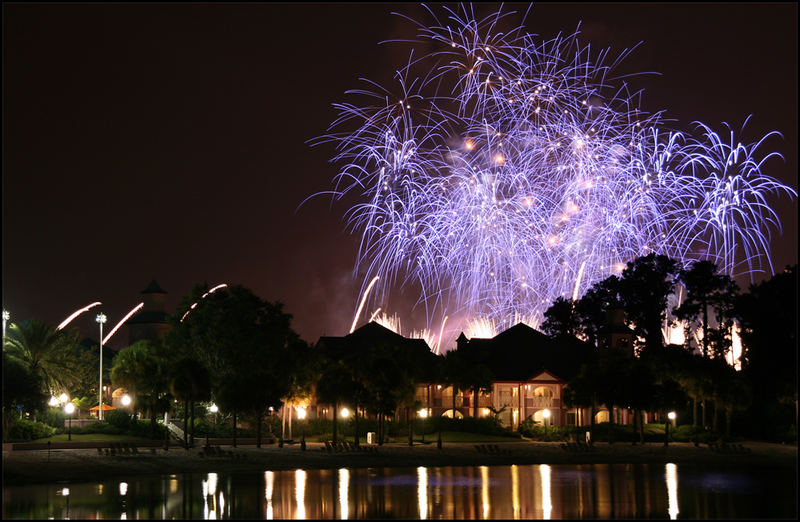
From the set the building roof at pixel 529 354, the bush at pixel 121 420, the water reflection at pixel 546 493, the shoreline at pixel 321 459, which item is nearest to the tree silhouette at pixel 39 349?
the bush at pixel 121 420

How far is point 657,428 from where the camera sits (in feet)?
250

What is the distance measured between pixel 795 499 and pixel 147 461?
29.9 meters

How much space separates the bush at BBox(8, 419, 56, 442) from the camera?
185ft

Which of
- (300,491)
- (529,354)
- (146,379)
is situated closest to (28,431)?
(146,379)

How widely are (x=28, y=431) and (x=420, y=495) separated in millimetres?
32440

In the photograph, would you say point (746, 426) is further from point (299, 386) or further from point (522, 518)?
point (522, 518)

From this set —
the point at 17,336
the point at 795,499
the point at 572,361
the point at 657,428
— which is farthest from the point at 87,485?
the point at 572,361

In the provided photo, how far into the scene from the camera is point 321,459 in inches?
2005

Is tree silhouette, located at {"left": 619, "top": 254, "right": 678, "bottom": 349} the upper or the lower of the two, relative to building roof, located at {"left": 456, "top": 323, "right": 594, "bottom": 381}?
upper

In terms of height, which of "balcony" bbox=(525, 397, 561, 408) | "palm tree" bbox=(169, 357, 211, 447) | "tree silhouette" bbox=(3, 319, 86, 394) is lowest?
"balcony" bbox=(525, 397, 561, 408)

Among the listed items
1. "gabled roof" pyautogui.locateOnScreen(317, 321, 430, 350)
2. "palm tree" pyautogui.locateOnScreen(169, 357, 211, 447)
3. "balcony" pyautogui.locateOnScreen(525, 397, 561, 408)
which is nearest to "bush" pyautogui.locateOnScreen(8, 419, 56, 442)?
"palm tree" pyautogui.locateOnScreen(169, 357, 211, 447)

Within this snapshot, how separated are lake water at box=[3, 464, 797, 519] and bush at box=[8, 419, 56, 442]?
18300mm

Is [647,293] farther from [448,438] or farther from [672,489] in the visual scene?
[672,489]

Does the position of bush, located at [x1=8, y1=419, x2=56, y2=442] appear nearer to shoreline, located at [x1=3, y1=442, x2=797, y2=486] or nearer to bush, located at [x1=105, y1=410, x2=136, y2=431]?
bush, located at [x1=105, y1=410, x2=136, y2=431]
